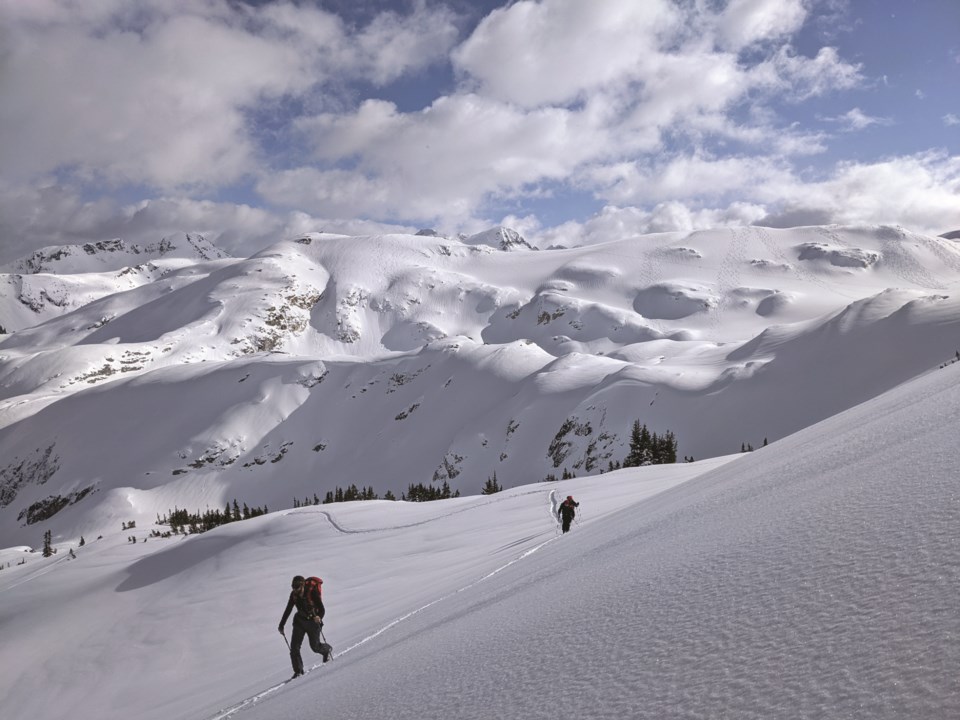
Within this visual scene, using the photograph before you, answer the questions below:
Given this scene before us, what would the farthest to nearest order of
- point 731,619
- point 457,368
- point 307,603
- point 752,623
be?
point 457,368, point 307,603, point 731,619, point 752,623

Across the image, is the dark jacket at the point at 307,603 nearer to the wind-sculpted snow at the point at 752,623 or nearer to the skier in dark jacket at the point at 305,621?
the skier in dark jacket at the point at 305,621

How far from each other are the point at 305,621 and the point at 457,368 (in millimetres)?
94603

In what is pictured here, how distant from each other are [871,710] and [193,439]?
11525cm

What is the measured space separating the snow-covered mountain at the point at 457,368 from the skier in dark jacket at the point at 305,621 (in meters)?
48.2

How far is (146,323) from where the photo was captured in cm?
17812

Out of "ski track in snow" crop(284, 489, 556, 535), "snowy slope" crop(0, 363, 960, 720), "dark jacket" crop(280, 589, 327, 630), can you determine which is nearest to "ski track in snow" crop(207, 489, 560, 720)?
"ski track in snow" crop(284, 489, 556, 535)

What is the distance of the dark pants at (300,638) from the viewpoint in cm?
909

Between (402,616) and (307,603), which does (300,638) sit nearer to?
(307,603)

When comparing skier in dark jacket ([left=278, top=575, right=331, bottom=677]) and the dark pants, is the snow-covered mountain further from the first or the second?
the dark pants

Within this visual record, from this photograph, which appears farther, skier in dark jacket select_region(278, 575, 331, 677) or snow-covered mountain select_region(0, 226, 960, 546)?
snow-covered mountain select_region(0, 226, 960, 546)

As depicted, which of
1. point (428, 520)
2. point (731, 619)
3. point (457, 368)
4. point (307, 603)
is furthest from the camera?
point (457, 368)

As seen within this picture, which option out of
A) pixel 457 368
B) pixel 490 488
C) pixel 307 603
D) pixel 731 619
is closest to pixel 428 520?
pixel 307 603

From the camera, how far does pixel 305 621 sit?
31.0 ft

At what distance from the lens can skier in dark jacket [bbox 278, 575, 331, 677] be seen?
29.9 feet
